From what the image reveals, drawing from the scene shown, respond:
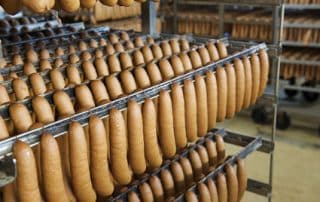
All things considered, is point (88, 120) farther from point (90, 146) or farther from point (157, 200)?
point (157, 200)

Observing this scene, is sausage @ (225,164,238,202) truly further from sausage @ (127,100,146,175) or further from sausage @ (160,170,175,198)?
sausage @ (127,100,146,175)

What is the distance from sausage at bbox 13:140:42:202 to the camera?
140 centimetres

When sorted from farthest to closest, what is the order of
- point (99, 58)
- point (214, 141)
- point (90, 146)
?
1. point (214, 141)
2. point (99, 58)
3. point (90, 146)

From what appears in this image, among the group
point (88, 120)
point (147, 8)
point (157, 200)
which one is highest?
point (147, 8)

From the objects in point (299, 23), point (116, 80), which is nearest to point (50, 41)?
point (116, 80)

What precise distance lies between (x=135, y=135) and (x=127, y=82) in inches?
14.0

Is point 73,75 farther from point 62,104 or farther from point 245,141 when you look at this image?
point 245,141

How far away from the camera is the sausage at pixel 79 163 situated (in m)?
1.58

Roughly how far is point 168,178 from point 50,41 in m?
1.32

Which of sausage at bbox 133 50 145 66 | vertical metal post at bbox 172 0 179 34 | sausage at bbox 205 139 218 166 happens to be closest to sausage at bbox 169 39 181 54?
sausage at bbox 133 50 145 66

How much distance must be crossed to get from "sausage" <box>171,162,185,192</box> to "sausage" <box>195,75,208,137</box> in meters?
0.31

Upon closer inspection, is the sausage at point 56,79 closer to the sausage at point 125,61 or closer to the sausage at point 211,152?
the sausage at point 125,61

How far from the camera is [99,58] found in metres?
2.30

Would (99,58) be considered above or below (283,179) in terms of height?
above
